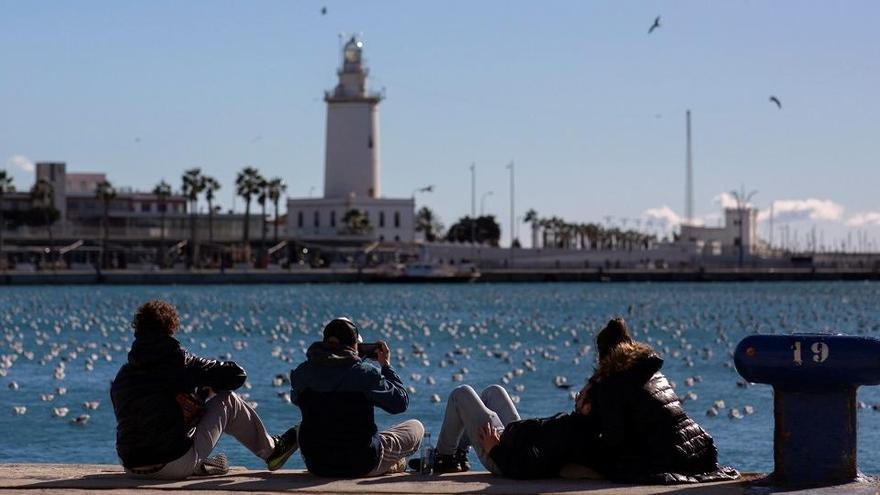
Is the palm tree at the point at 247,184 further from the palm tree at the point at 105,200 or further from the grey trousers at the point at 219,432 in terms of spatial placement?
the grey trousers at the point at 219,432

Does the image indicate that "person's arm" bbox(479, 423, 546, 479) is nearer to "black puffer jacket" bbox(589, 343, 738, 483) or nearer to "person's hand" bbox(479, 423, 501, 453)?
"person's hand" bbox(479, 423, 501, 453)

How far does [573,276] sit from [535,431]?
11796 centimetres

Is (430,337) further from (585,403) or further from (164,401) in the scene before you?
(585,403)

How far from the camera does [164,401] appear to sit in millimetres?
10953

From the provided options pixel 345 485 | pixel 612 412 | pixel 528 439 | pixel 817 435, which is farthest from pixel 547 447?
pixel 817 435

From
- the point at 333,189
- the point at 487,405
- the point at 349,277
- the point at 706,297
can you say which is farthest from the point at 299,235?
the point at 487,405

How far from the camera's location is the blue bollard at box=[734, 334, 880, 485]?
32.4 ft

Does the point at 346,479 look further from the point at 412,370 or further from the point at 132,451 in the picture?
the point at 412,370

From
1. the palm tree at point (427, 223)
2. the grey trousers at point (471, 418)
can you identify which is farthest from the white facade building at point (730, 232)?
the grey trousers at point (471, 418)

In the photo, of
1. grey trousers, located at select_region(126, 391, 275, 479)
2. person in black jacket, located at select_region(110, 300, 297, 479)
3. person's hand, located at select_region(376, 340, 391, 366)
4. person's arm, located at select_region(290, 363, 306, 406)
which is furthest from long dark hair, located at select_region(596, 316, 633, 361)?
grey trousers, located at select_region(126, 391, 275, 479)

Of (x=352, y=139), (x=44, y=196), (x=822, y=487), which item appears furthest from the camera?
(x=44, y=196)

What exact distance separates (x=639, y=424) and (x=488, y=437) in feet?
3.48

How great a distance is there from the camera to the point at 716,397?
102 ft

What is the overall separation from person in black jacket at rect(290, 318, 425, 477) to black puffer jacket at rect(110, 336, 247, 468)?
48 centimetres
